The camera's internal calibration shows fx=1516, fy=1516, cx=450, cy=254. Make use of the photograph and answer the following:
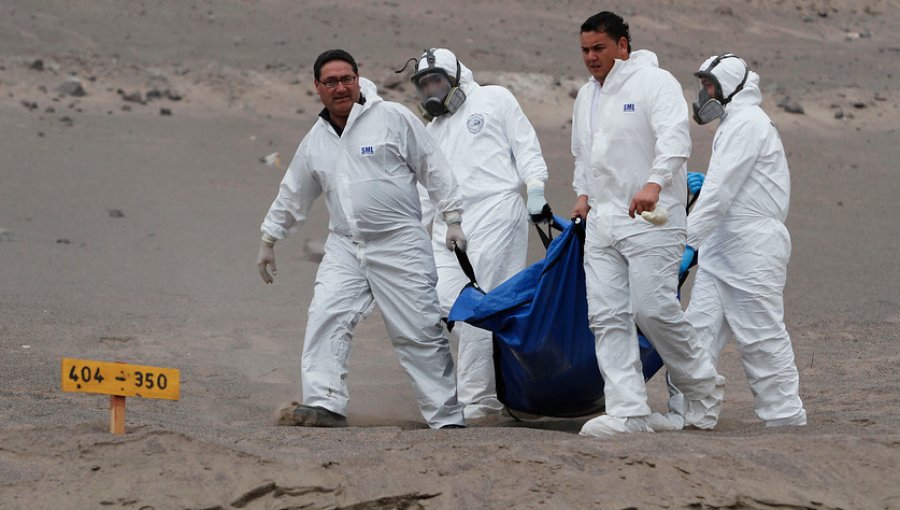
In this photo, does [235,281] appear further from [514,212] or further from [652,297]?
[652,297]

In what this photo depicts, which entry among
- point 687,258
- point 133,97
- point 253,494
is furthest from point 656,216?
point 133,97

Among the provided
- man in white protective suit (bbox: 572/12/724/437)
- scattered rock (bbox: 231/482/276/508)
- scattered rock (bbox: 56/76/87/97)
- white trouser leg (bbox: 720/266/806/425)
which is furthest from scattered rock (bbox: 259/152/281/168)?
scattered rock (bbox: 231/482/276/508)

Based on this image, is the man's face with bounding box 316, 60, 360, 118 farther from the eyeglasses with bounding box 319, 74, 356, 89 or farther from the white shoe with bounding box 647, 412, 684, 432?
the white shoe with bounding box 647, 412, 684, 432

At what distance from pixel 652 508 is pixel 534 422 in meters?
2.33

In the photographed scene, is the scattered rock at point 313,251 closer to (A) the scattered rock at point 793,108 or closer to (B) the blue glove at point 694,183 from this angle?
(B) the blue glove at point 694,183

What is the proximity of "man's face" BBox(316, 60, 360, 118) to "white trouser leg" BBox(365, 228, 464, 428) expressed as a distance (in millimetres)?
652

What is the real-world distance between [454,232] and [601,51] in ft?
3.97

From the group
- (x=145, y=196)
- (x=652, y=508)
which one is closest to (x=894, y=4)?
(x=145, y=196)

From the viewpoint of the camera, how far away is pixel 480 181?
7.96 m

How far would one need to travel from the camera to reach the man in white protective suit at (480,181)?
777 centimetres

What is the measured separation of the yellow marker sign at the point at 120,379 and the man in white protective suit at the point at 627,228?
71.4 inches

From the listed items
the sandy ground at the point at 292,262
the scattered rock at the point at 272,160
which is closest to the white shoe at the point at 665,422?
the sandy ground at the point at 292,262

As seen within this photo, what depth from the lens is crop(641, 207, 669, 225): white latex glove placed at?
6098 mm

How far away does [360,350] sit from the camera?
1020 cm
